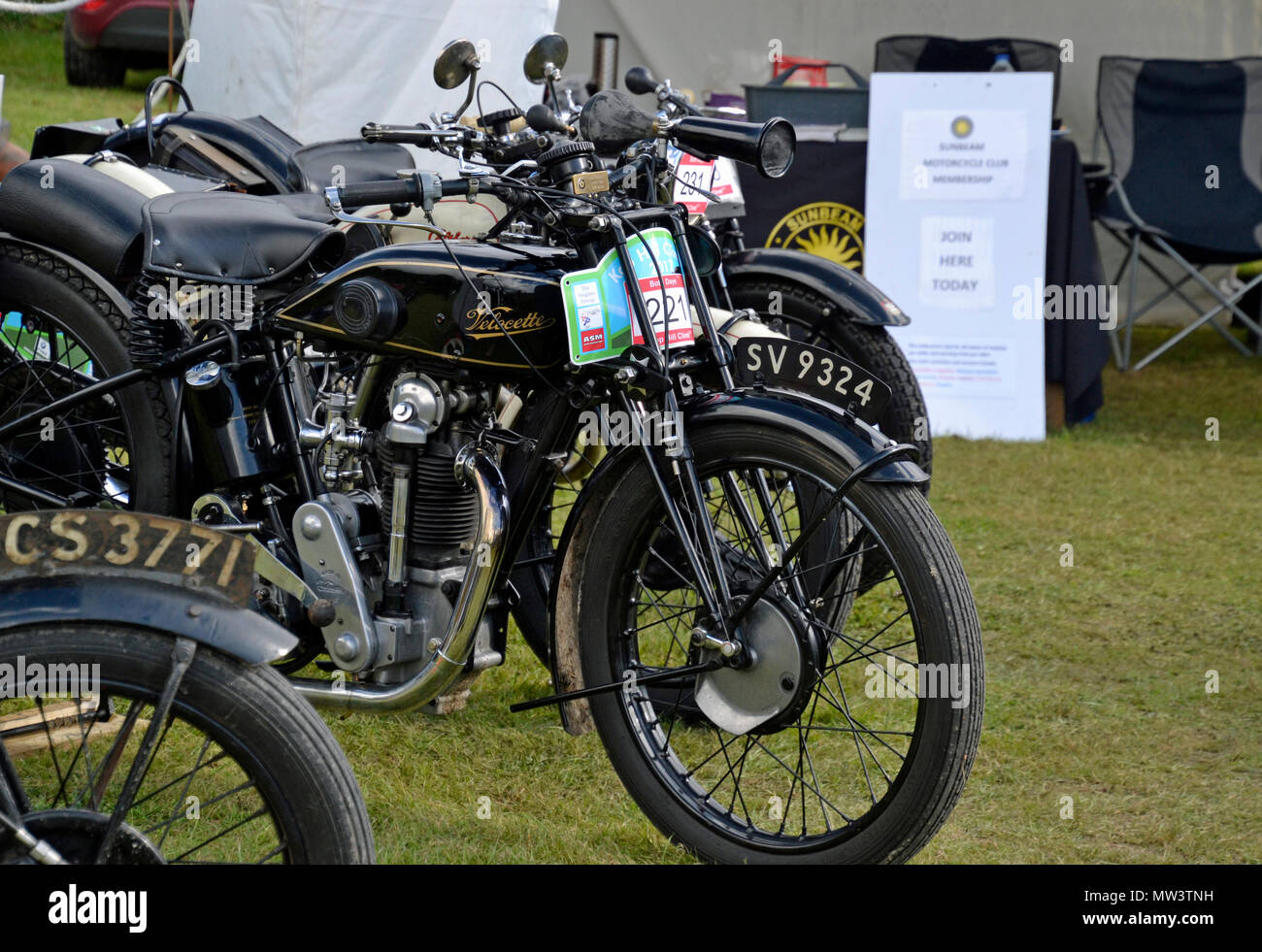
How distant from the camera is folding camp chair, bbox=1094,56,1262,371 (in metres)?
7.34

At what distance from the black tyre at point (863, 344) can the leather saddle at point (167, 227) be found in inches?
54.2

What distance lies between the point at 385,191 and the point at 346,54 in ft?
13.3

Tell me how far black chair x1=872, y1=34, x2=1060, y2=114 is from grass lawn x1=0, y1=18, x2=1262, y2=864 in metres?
3.13

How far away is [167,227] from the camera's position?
8.86ft

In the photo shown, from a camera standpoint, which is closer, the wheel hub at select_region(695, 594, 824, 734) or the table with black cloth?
the wheel hub at select_region(695, 594, 824, 734)

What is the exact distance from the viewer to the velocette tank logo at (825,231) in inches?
262

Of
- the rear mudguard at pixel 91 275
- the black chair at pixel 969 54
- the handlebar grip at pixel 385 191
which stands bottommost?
the handlebar grip at pixel 385 191

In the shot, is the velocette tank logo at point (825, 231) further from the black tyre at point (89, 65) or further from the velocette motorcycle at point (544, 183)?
the black tyre at point (89, 65)

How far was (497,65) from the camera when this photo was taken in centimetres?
625

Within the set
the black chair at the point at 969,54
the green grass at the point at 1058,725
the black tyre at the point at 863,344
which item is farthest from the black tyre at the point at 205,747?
the black chair at the point at 969,54

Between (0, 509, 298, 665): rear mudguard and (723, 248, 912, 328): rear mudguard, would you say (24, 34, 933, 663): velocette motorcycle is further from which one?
(0, 509, 298, 665): rear mudguard
